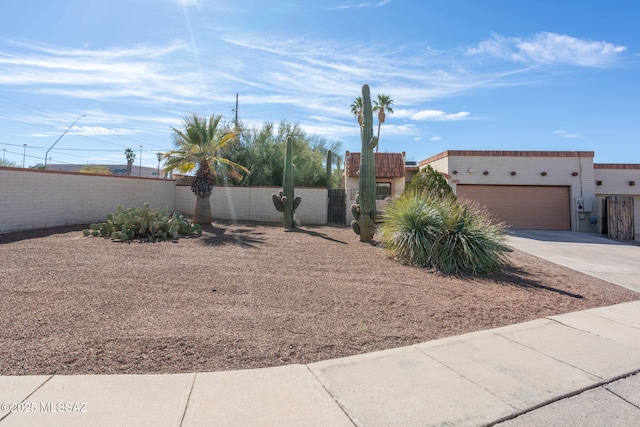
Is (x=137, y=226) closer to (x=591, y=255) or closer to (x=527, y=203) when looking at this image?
(x=591, y=255)

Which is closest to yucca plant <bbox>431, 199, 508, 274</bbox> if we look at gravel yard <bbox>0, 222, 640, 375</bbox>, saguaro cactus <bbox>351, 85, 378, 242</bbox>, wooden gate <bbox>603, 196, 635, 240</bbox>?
gravel yard <bbox>0, 222, 640, 375</bbox>

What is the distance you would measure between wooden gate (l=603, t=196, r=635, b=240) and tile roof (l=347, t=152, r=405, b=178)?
1019 centimetres

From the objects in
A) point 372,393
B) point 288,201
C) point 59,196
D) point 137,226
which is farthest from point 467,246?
point 59,196

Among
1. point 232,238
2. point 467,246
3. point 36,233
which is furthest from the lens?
point 232,238

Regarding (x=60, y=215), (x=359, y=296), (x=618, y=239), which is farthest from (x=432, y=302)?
(x=618, y=239)

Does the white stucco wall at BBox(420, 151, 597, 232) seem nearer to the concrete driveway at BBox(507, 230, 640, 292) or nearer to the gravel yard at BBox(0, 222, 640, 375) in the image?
the concrete driveway at BBox(507, 230, 640, 292)

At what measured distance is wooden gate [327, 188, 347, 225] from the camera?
1822cm

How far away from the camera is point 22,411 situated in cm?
251

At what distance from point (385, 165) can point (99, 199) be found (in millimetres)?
15146

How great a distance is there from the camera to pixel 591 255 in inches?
422

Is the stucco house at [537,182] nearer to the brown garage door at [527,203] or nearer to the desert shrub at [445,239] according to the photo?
the brown garage door at [527,203]

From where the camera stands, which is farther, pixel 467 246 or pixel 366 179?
pixel 366 179

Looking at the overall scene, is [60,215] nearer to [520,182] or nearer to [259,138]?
[259,138]

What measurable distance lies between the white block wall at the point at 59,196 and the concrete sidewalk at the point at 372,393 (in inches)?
472
